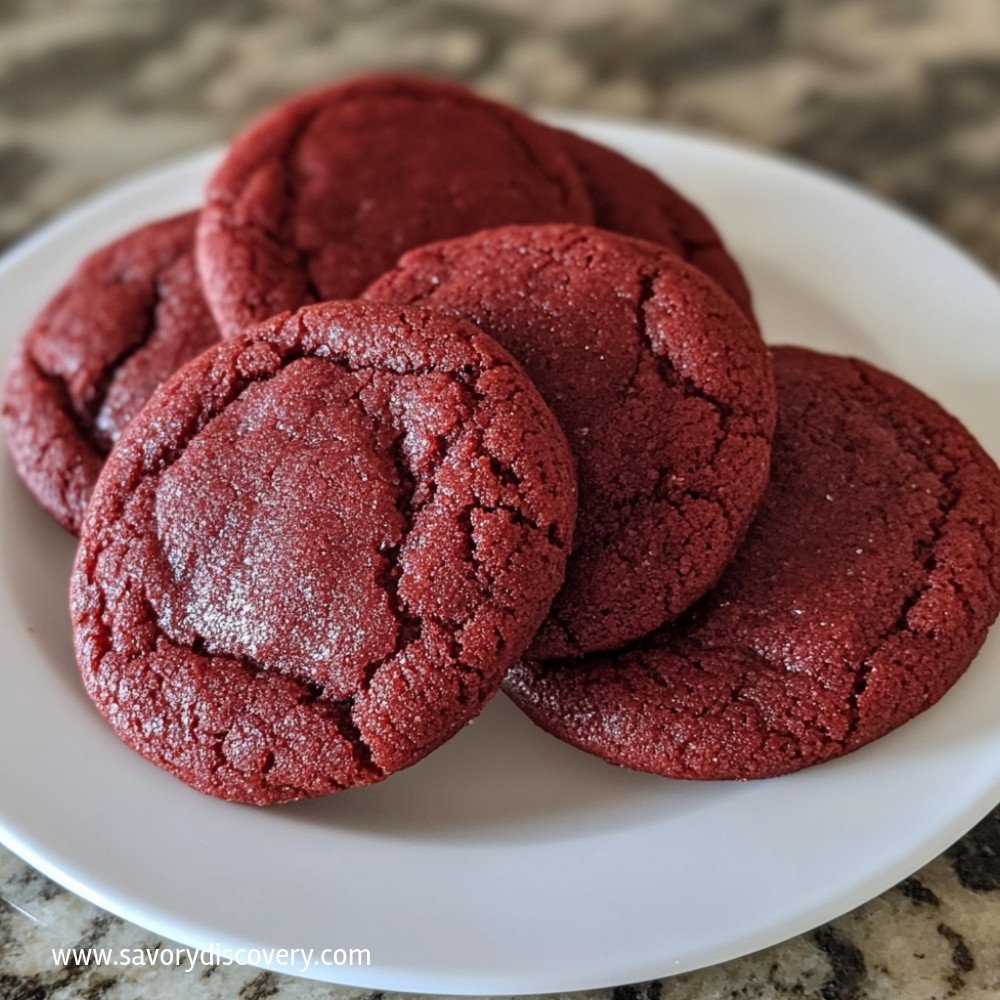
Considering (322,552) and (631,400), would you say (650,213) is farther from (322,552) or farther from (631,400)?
(322,552)

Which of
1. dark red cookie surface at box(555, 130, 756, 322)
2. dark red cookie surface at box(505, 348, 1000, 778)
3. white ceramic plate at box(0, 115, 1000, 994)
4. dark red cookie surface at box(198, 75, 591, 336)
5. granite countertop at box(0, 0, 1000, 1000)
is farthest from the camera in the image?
granite countertop at box(0, 0, 1000, 1000)

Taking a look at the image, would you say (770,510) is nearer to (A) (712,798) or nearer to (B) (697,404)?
(B) (697,404)

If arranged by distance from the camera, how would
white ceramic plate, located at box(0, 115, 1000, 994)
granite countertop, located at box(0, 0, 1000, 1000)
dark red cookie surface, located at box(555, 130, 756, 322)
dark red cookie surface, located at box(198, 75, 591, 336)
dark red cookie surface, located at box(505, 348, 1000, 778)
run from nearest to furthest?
white ceramic plate, located at box(0, 115, 1000, 994) → dark red cookie surface, located at box(505, 348, 1000, 778) → dark red cookie surface, located at box(198, 75, 591, 336) → dark red cookie surface, located at box(555, 130, 756, 322) → granite countertop, located at box(0, 0, 1000, 1000)


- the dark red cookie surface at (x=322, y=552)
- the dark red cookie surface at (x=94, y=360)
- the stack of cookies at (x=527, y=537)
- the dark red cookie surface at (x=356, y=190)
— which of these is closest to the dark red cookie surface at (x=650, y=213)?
the dark red cookie surface at (x=356, y=190)

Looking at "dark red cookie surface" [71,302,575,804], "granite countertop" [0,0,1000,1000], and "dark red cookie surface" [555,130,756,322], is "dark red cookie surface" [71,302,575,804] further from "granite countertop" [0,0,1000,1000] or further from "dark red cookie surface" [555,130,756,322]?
"granite countertop" [0,0,1000,1000]

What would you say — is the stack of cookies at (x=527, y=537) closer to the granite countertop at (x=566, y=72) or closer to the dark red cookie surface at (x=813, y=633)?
the dark red cookie surface at (x=813, y=633)

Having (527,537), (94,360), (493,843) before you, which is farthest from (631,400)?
(94,360)

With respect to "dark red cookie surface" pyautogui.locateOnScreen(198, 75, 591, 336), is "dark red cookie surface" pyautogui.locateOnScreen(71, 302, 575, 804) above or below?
below

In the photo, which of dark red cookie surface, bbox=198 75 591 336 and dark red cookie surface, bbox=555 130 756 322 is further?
dark red cookie surface, bbox=555 130 756 322

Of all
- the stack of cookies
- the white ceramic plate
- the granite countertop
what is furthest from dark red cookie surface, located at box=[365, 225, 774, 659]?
the granite countertop
